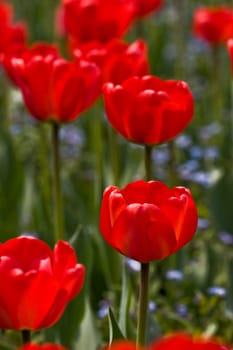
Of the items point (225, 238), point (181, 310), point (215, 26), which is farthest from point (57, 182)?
point (215, 26)

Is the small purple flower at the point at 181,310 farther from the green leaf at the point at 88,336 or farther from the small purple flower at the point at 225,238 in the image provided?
the green leaf at the point at 88,336

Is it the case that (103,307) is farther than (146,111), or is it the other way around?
(103,307)


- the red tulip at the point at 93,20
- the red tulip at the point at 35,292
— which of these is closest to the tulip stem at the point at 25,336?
the red tulip at the point at 35,292

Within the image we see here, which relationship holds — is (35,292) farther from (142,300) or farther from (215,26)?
(215,26)

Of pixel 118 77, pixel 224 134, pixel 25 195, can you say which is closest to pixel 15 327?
pixel 118 77

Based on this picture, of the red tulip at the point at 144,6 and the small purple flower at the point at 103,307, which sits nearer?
the small purple flower at the point at 103,307

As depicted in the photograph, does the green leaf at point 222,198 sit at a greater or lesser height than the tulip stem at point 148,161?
lesser

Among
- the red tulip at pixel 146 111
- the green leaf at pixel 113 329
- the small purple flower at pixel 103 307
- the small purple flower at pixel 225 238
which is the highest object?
the red tulip at pixel 146 111
